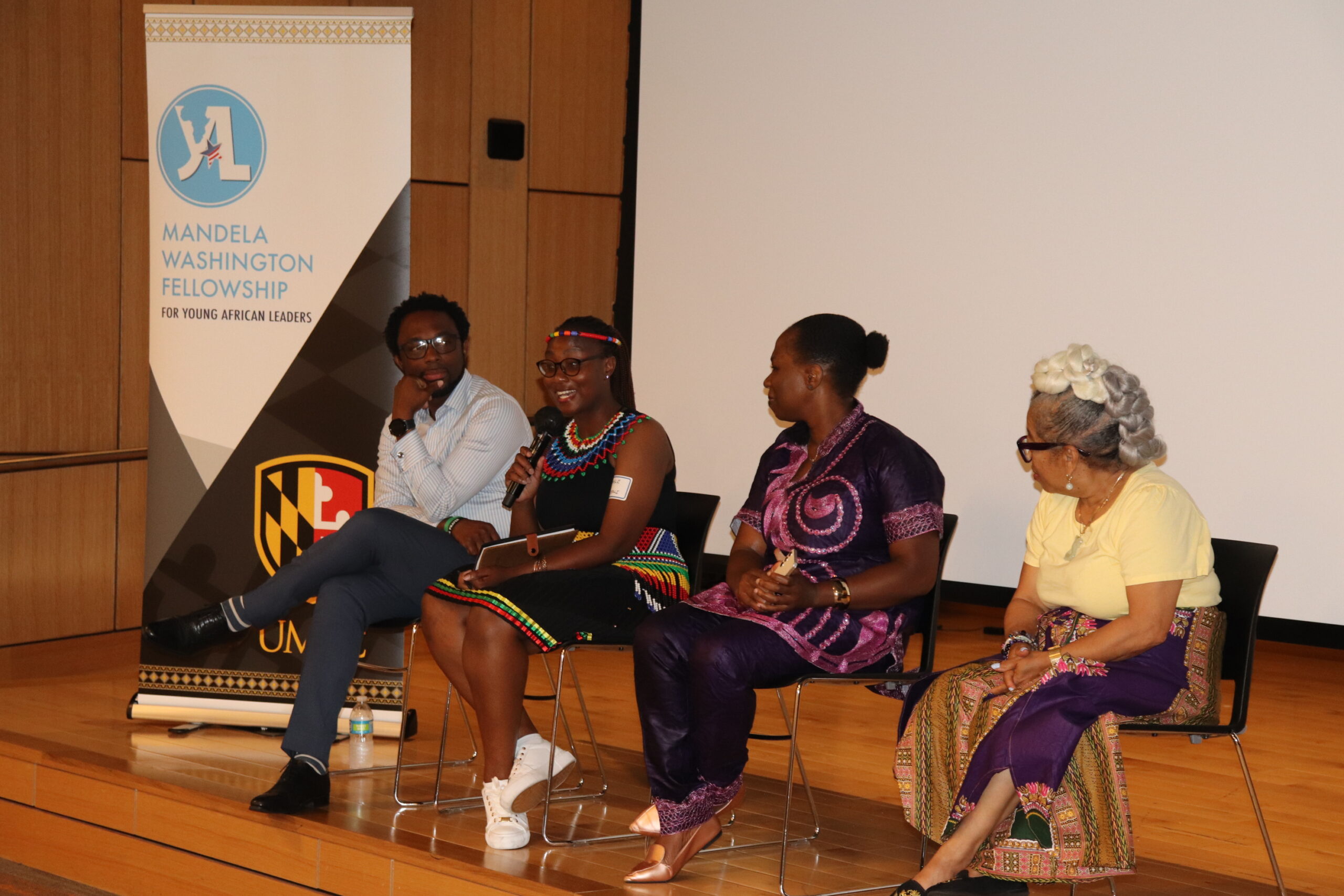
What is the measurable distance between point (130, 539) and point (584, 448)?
2879 millimetres

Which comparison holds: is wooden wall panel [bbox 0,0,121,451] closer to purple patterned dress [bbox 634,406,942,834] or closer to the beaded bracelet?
purple patterned dress [bbox 634,406,942,834]

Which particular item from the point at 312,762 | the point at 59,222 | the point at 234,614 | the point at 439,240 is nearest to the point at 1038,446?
the point at 312,762

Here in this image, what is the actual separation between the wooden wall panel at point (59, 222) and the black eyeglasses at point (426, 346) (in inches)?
87.9

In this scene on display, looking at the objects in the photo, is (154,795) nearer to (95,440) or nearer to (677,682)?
(677,682)

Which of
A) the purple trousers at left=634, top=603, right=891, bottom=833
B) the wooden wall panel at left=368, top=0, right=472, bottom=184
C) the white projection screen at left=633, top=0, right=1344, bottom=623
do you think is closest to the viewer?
the purple trousers at left=634, top=603, right=891, bottom=833

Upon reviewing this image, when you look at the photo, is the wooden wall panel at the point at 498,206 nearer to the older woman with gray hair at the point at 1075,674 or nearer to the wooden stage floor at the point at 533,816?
the wooden stage floor at the point at 533,816

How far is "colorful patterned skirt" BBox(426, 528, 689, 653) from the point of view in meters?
3.11

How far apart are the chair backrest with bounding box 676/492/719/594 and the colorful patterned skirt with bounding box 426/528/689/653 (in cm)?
17

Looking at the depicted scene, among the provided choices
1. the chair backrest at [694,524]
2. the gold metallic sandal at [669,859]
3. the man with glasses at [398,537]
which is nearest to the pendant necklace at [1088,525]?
the gold metallic sandal at [669,859]

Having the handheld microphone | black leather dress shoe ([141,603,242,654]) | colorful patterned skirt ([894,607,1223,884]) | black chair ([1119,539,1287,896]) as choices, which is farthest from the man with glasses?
black chair ([1119,539,1287,896])

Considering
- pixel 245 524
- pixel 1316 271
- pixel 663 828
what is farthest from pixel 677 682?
pixel 1316 271

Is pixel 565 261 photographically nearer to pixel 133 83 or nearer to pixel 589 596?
pixel 133 83

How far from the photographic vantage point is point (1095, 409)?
8.74ft

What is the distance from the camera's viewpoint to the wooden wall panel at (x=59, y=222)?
5199 millimetres
